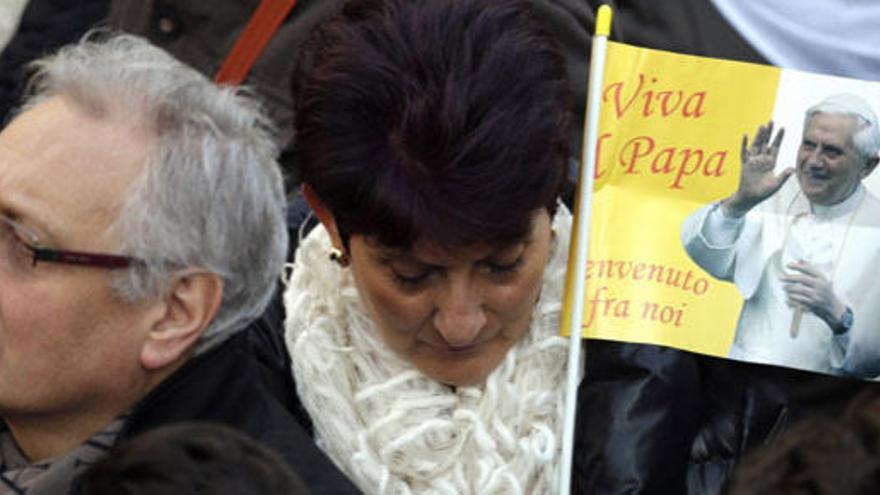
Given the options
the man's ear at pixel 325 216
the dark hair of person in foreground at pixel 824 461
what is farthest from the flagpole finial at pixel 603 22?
the dark hair of person in foreground at pixel 824 461

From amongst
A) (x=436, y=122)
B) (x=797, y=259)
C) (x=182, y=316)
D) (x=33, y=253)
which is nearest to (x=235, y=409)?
(x=182, y=316)

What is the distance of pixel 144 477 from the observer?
172 cm

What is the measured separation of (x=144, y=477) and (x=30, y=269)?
828 mm

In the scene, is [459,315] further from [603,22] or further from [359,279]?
[603,22]

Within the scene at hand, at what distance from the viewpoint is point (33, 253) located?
247 centimetres

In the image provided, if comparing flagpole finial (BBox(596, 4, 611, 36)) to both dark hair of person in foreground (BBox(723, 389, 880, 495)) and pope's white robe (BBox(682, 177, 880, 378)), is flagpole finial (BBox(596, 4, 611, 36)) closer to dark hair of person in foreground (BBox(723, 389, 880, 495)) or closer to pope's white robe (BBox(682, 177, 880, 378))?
pope's white robe (BBox(682, 177, 880, 378))

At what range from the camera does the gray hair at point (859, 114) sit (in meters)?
2.64

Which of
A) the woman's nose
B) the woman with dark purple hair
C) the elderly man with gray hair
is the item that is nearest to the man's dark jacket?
the elderly man with gray hair

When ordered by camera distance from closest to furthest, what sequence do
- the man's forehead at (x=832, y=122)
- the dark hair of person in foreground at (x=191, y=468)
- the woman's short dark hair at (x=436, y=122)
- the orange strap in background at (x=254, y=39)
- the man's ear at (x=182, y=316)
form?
the dark hair of person in foreground at (x=191, y=468)
the woman's short dark hair at (x=436, y=122)
the man's ear at (x=182, y=316)
the man's forehead at (x=832, y=122)
the orange strap in background at (x=254, y=39)

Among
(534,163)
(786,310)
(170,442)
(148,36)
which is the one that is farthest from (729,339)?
(148,36)

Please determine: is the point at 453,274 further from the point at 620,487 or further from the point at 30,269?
the point at 30,269

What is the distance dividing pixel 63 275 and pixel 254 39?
1010mm

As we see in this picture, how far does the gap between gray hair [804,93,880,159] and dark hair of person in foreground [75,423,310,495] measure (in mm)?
1220

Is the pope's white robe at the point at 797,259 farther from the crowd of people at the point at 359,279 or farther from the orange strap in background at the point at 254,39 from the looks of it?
the orange strap in background at the point at 254,39
